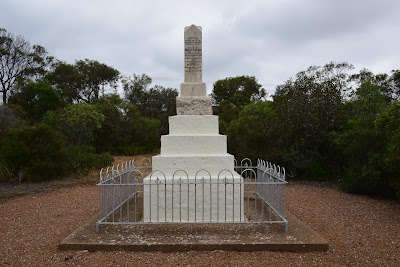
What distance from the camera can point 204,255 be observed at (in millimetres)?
5141

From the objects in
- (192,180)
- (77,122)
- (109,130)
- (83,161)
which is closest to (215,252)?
(192,180)

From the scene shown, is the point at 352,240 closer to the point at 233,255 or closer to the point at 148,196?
the point at 233,255

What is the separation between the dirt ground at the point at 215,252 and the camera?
5027 mm

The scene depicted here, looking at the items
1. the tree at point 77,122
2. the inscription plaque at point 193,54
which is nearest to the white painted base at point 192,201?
the inscription plaque at point 193,54

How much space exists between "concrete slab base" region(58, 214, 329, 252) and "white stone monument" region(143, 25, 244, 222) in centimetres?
27

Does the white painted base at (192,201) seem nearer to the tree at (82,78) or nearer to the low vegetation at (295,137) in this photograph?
the low vegetation at (295,137)

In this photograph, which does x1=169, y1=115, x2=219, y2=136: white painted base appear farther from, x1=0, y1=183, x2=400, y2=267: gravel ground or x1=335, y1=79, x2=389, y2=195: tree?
x1=335, y1=79, x2=389, y2=195: tree

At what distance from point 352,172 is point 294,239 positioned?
674 centimetres

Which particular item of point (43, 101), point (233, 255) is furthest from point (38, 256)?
point (43, 101)

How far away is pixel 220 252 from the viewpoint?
206 inches

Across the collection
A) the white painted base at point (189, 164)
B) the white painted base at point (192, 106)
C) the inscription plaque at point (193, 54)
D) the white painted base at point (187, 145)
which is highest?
the inscription plaque at point (193, 54)

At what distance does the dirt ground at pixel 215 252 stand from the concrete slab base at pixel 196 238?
0.12m

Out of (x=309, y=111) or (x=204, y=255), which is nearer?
(x=204, y=255)

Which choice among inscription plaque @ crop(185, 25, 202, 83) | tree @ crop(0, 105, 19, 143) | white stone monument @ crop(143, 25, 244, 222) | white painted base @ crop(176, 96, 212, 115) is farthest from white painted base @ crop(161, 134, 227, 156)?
tree @ crop(0, 105, 19, 143)
